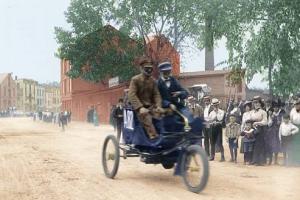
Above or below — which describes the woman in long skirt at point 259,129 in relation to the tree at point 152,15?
below

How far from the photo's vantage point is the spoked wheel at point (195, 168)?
7914 mm

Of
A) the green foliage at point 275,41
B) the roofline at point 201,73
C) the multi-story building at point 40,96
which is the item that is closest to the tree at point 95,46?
the roofline at point 201,73

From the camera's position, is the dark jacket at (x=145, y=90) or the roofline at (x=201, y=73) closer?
the dark jacket at (x=145, y=90)

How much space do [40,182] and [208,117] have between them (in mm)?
5807

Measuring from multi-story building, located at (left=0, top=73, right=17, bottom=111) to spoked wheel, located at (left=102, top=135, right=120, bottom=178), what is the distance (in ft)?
377

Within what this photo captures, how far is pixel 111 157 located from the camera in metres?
9.94

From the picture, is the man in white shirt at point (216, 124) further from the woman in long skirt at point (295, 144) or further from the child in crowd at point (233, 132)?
the woman in long skirt at point (295, 144)

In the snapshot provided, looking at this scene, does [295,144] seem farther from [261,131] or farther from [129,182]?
[129,182]

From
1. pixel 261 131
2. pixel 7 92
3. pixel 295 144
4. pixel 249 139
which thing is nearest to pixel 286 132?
pixel 295 144

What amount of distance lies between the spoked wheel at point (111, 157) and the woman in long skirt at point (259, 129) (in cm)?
424

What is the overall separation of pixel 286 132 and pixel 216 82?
1196 inches

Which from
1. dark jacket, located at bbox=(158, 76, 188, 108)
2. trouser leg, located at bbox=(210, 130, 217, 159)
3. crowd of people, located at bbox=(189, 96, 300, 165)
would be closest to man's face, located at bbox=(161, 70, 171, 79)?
Result: dark jacket, located at bbox=(158, 76, 188, 108)

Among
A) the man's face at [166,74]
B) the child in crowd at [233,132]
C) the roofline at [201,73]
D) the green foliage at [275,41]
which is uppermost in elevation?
the roofline at [201,73]

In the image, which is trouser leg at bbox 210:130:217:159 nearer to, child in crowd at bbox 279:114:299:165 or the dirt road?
the dirt road
